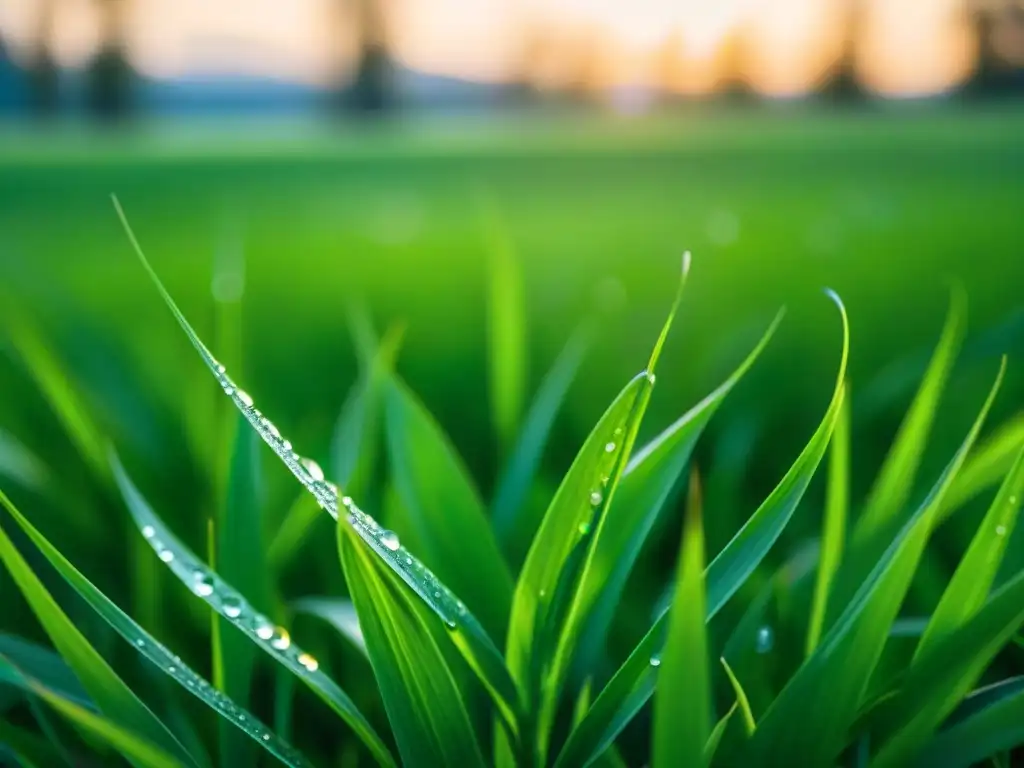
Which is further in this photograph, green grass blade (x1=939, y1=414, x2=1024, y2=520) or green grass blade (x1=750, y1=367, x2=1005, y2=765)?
green grass blade (x1=939, y1=414, x2=1024, y2=520)

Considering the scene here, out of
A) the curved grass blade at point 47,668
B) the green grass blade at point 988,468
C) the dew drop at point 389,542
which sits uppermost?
the dew drop at point 389,542

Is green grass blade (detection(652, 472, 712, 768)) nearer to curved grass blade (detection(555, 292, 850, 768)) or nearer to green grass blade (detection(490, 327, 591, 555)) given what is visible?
curved grass blade (detection(555, 292, 850, 768))

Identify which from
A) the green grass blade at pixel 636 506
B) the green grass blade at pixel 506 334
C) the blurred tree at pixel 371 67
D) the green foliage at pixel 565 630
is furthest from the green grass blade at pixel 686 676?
the blurred tree at pixel 371 67

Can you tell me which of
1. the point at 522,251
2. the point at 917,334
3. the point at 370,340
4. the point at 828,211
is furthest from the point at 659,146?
the point at 370,340

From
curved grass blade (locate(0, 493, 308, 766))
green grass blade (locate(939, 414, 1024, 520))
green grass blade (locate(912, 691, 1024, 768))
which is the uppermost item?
green grass blade (locate(939, 414, 1024, 520))

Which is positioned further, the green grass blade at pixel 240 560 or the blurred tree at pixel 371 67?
the blurred tree at pixel 371 67

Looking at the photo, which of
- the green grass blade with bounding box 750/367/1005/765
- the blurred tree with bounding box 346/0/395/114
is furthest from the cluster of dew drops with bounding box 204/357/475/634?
the blurred tree with bounding box 346/0/395/114

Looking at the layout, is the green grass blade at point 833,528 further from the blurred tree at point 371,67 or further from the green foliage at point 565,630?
the blurred tree at point 371,67
